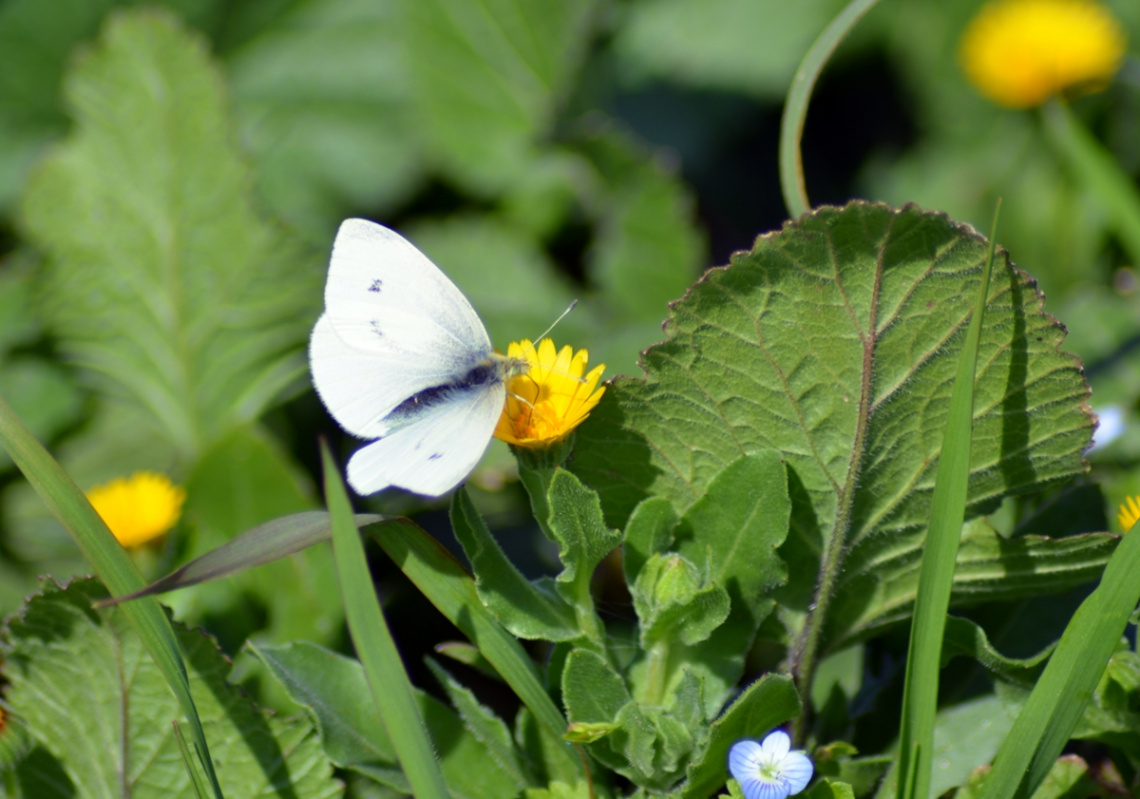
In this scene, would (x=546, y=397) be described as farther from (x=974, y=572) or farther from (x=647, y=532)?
(x=974, y=572)

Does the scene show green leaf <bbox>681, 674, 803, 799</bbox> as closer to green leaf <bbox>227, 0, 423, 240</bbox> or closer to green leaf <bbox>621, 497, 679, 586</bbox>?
green leaf <bbox>621, 497, 679, 586</bbox>

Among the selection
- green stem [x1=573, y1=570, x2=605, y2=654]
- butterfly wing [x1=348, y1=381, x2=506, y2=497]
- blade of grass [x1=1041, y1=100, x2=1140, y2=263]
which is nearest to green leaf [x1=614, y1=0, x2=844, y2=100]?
blade of grass [x1=1041, y1=100, x2=1140, y2=263]

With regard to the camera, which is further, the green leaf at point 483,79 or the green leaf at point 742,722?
the green leaf at point 483,79

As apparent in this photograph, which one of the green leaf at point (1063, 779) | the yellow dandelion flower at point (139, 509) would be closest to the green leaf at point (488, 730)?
the green leaf at point (1063, 779)

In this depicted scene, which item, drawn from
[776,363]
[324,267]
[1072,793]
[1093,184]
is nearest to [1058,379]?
[776,363]

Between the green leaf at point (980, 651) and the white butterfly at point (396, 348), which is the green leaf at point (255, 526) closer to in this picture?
the white butterfly at point (396, 348)

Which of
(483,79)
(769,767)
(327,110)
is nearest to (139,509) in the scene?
(769,767)
